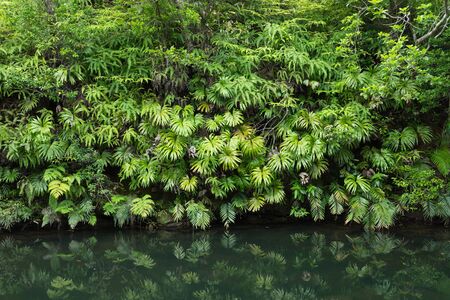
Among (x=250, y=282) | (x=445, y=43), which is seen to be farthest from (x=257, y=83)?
(x=250, y=282)

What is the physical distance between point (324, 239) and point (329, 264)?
3.48ft

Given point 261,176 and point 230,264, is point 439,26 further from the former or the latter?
point 230,264

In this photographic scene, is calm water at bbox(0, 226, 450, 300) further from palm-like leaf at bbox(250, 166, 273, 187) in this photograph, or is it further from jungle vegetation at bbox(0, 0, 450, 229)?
palm-like leaf at bbox(250, 166, 273, 187)

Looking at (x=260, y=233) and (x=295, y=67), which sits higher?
(x=295, y=67)

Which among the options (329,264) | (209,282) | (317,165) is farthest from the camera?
(317,165)

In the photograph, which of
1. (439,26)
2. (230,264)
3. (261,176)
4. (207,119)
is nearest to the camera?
(230,264)

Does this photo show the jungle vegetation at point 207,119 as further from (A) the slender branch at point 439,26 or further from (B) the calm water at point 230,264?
(B) the calm water at point 230,264

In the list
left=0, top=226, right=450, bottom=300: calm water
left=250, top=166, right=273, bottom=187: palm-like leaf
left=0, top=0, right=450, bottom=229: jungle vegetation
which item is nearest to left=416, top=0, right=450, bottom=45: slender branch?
left=0, top=0, right=450, bottom=229: jungle vegetation

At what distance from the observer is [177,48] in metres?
7.80

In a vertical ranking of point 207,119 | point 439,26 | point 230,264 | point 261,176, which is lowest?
point 230,264

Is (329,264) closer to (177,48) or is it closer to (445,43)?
(445,43)

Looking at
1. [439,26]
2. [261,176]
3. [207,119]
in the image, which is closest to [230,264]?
[261,176]

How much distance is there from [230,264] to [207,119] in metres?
2.67

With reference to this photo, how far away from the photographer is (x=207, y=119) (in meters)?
7.09
